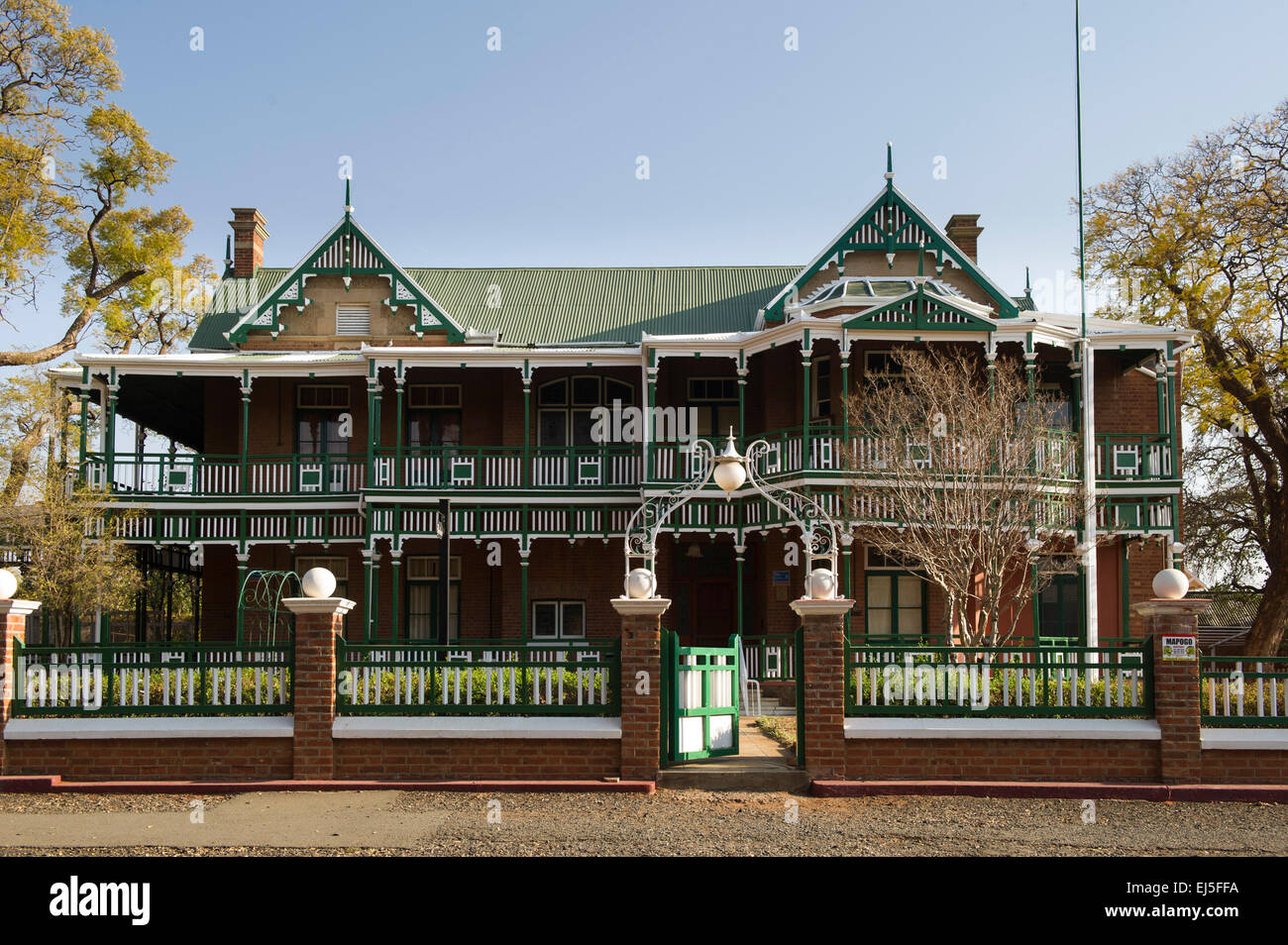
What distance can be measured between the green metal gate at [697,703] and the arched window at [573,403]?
12.5 metres

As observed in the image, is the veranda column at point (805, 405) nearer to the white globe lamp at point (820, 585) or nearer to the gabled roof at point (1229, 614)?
the white globe lamp at point (820, 585)

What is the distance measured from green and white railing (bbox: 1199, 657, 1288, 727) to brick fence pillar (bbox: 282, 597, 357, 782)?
8304 mm

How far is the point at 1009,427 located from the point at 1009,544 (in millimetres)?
1946

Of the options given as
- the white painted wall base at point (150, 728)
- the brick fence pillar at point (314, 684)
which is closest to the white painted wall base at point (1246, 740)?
the brick fence pillar at point (314, 684)

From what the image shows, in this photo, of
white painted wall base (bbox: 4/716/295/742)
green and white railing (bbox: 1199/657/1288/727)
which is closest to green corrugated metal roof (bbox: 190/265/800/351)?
white painted wall base (bbox: 4/716/295/742)

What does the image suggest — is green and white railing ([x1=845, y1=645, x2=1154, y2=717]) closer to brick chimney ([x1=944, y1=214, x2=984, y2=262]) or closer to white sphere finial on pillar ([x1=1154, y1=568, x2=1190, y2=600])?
white sphere finial on pillar ([x1=1154, y1=568, x2=1190, y2=600])

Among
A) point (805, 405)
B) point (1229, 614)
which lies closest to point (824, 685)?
point (805, 405)

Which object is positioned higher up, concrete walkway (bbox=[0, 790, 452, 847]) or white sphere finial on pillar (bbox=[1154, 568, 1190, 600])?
white sphere finial on pillar (bbox=[1154, 568, 1190, 600])

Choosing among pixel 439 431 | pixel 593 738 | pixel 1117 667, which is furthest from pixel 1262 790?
pixel 439 431

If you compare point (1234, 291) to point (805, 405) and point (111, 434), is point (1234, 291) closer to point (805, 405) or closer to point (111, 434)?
point (805, 405)

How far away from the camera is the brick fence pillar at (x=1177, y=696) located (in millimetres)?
12141

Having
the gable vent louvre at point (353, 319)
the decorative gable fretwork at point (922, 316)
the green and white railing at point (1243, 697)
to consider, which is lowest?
the green and white railing at point (1243, 697)

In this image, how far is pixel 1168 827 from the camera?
10664mm

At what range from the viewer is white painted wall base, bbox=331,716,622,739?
12305 mm
